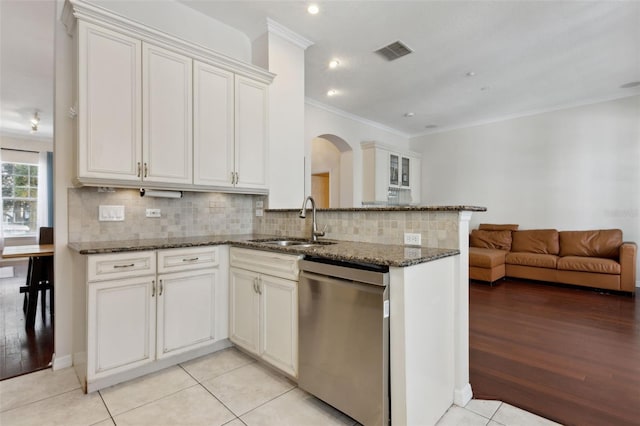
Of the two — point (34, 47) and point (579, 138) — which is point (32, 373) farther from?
point (579, 138)

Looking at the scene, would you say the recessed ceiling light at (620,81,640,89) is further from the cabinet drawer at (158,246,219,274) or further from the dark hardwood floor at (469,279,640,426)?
the cabinet drawer at (158,246,219,274)

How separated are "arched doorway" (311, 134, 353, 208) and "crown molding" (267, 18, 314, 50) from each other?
2.09 metres

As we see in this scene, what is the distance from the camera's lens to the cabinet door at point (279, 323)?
1.99 metres

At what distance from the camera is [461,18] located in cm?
298

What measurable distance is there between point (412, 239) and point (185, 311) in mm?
1774

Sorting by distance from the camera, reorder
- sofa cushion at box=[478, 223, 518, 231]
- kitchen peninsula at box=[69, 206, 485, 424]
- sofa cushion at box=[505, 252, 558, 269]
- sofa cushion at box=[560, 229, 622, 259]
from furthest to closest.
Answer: sofa cushion at box=[478, 223, 518, 231] < sofa cushion at box=[505, 252, 558, 269] < sofa cushion at box=[560, 229, 622, 259] < kitchen peninsula at box=[69, 206, 485, 424]

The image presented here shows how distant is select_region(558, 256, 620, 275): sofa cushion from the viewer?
4195 millimetres

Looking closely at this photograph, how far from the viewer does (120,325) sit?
2.05 metres

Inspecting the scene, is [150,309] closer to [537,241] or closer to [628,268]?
[628,268]

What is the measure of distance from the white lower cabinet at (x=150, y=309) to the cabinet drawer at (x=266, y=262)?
0.17 meters

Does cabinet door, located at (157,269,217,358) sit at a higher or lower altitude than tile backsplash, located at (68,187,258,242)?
lower

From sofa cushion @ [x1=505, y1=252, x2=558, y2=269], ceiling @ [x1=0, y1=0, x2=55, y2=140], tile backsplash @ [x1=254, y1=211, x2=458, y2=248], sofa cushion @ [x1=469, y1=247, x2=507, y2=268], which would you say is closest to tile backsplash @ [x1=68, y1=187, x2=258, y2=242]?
tile backsplash @ [x1=254, y1=211, x2=458, y2=248]

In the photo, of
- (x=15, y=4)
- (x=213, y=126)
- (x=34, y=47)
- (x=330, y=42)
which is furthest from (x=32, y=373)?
(x=330, y=42)

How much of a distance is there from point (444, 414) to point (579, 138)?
5549mm
